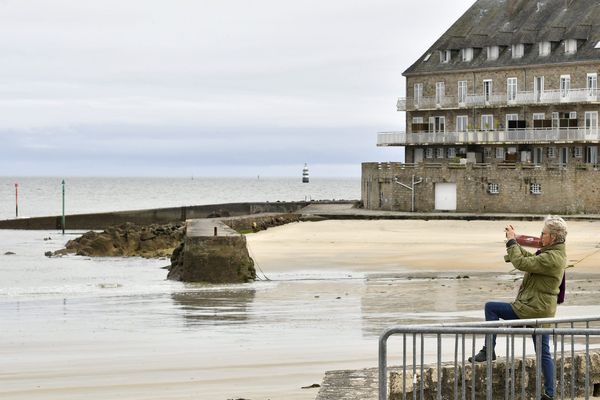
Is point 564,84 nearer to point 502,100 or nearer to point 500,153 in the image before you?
point 502,100

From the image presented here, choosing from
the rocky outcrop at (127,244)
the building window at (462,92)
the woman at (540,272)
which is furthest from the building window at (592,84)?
the woman at (540,272)

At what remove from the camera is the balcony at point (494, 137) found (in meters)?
65.9

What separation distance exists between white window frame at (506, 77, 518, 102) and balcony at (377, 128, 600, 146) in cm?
209

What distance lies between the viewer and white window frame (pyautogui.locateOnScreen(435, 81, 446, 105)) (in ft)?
240

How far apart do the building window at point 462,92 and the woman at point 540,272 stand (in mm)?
62668

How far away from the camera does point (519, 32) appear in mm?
70375

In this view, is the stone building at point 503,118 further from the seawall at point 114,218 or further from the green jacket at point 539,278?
the green jacket at point 539,278

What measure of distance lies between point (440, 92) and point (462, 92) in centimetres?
172

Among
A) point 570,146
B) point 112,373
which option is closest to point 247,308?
Result: point 112,373

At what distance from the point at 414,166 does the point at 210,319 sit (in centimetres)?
4700

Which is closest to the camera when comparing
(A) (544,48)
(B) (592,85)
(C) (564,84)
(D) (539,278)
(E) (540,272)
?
(E) (540,272)

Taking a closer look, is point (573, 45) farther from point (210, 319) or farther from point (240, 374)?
point (240, 374)

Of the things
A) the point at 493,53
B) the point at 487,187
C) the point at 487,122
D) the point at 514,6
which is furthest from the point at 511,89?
the point at 487,187

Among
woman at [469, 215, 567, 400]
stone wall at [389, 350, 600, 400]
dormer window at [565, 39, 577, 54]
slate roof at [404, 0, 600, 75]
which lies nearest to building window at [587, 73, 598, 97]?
slate roof at [404, 0, 600, 75]
